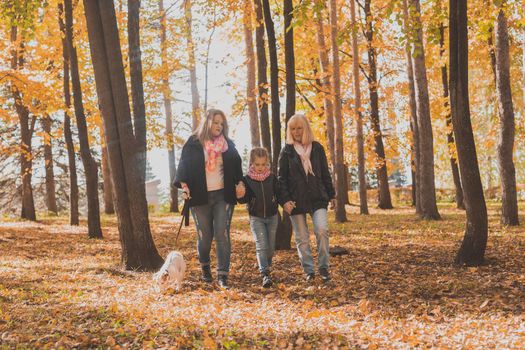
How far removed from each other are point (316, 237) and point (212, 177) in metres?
1.50

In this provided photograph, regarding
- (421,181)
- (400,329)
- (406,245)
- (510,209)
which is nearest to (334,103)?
(421,181)

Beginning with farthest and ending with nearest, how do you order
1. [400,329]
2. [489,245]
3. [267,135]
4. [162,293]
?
[267,135] → [489,245] → [162,293] → [400,329]

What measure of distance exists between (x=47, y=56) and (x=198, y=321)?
13.7 metres

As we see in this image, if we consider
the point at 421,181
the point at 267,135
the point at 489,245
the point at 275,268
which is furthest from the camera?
the point at 421,181

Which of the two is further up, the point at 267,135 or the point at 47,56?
the point at 47,56

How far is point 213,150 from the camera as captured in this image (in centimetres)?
640

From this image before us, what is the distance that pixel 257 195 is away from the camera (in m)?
6.56

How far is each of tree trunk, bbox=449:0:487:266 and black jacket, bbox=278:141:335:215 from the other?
76.3 inches

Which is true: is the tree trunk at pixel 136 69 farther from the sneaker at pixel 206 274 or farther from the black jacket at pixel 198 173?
the sneaker at pixel 206 274

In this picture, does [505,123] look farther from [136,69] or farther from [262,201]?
[136,69]

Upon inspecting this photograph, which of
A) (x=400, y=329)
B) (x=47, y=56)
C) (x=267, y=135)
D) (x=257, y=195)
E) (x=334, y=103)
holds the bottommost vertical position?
(x=400, y=329)

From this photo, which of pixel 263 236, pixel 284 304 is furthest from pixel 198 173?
pixel 284 304

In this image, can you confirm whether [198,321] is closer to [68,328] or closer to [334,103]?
[68,328]

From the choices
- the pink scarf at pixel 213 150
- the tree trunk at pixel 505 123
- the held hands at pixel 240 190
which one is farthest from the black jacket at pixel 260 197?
the tree trunk at pixel 505 123
